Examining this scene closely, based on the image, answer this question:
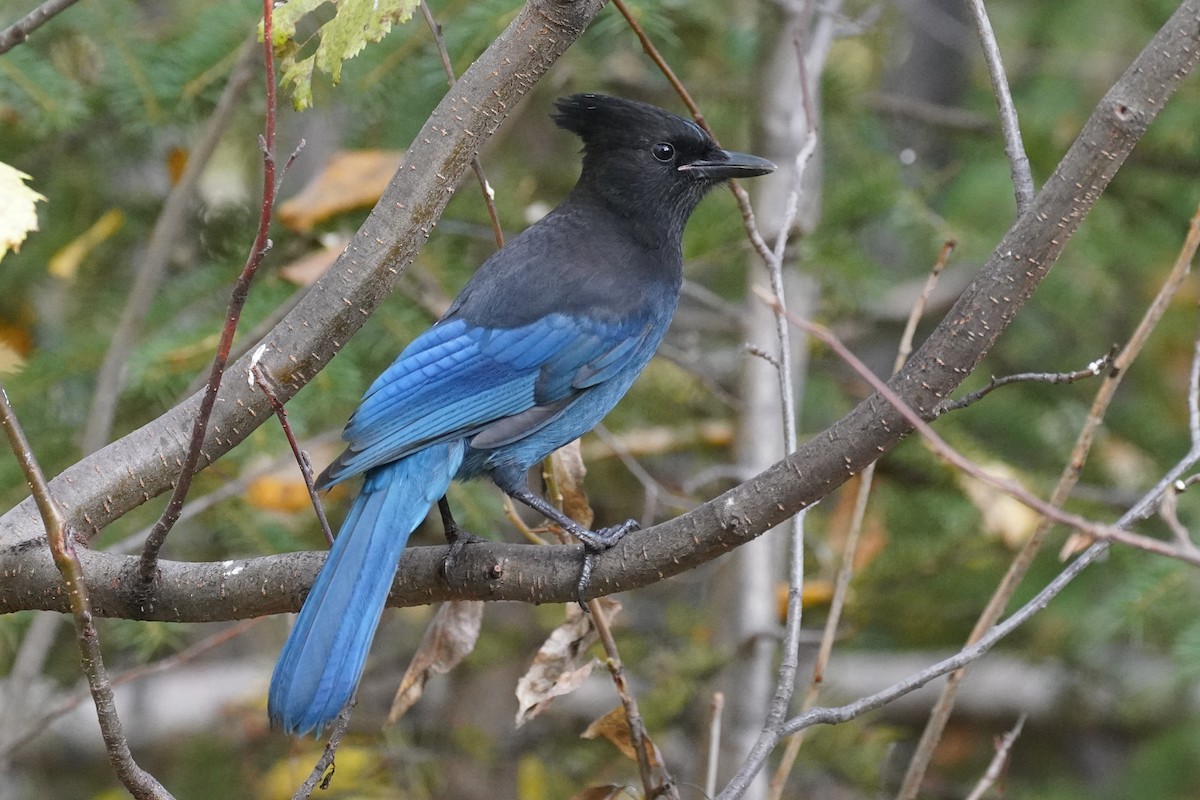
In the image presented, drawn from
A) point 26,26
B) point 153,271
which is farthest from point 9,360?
point 26,26

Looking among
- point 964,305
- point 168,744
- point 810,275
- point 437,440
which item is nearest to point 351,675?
point 437,440

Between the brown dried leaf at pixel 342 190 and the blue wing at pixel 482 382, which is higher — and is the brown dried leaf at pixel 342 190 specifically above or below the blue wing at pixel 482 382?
above

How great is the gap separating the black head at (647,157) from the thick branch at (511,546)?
47.0 inches

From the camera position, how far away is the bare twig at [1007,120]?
209 cm

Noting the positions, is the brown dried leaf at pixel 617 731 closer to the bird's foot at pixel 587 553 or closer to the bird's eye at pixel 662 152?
the bird's foot at pixel 587 553

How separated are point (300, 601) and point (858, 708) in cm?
96

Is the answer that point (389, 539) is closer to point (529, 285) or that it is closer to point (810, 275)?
point (529, 285)

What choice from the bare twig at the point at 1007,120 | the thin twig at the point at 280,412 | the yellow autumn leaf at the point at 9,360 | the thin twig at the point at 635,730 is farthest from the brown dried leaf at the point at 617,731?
the yellow autumn leaf at the point at 9,360

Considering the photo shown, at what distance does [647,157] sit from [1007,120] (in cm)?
137

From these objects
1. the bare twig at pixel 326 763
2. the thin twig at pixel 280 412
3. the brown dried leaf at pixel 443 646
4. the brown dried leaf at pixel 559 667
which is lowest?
the bare twig at pixel 326 763

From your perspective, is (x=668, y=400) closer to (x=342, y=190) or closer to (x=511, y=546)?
(x=342, y=190)

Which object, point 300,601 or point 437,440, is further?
point 437,440

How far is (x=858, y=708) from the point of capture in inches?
80.6

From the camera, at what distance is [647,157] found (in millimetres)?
3416
